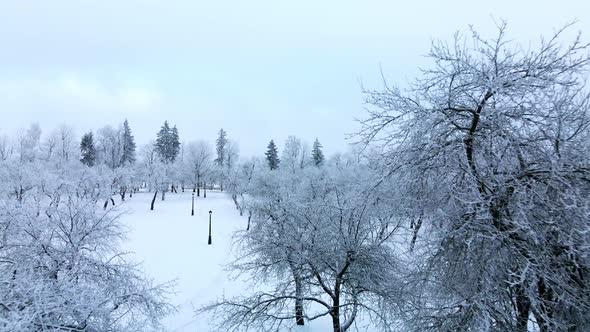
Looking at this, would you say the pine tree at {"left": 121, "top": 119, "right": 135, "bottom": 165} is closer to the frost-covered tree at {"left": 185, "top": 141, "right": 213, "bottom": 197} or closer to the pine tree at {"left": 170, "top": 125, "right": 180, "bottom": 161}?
the pine tree at {"left": 170, "top": 125, "right": 180, "bottom": 161}

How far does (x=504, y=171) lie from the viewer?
16.1 feet

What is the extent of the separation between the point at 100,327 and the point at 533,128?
8.54 meters

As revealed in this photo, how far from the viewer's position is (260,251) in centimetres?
1255

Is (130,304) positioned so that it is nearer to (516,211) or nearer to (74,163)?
(516,211)

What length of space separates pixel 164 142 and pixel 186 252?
174 feet

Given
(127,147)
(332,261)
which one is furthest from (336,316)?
(127,147)

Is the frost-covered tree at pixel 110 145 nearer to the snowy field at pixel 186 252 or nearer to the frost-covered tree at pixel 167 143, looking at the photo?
the frost-covered tree at pixel 167 143

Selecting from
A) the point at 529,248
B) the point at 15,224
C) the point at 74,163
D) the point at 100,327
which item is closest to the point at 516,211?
the point at 529,248

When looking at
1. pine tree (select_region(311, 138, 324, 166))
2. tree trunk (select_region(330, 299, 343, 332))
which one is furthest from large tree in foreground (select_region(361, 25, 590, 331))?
pine tree (select_region(311, 138, 324, 166))

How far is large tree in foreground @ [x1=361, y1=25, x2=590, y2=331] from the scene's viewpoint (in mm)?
4336

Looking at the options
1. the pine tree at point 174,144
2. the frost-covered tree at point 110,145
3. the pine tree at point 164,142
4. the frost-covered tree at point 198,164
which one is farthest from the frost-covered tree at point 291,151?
the frost-covered tree at point 110,145

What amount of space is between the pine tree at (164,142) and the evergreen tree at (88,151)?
1223cm

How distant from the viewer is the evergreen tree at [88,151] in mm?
64938

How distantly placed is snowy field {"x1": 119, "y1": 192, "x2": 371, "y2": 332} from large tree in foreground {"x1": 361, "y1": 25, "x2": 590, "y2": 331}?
4761 millimetres
